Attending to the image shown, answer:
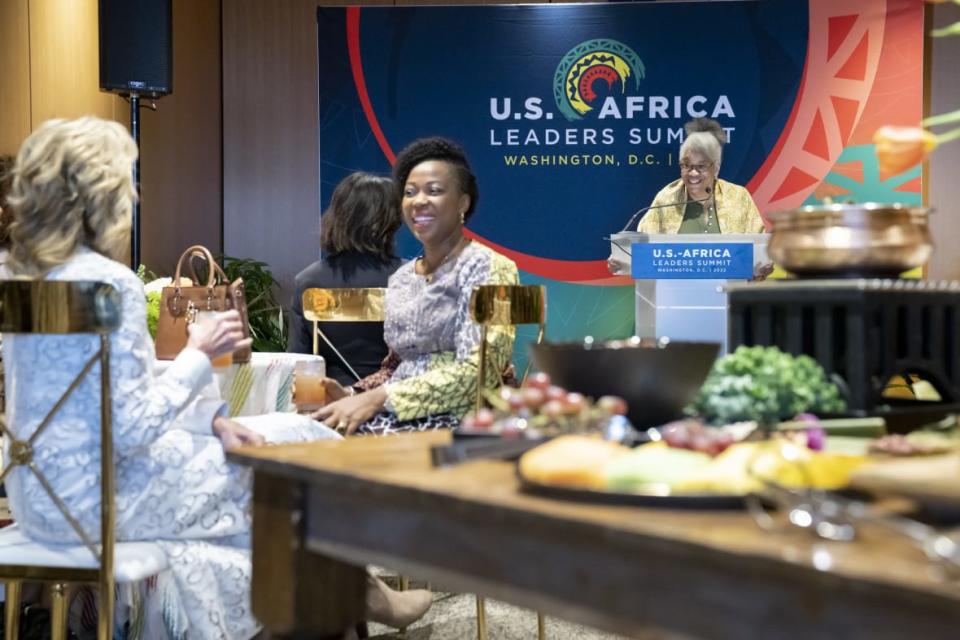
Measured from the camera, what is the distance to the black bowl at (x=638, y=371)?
4.21 ft

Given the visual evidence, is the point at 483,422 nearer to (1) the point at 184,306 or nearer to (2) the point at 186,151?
(1) the point at 184,306

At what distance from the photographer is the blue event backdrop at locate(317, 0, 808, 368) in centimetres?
707

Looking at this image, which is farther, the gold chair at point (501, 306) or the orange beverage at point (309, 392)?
the orange beverage at point (309, 392)

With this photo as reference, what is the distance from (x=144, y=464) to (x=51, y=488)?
205 millimetres

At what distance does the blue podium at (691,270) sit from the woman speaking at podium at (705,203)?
114cm

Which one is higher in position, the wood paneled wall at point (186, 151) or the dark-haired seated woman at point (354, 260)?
the wood paneled wall at point (186, 151)

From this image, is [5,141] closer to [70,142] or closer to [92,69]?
[92,69]

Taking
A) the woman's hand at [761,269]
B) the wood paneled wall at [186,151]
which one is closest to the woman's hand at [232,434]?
the woman's hand at [761,269]

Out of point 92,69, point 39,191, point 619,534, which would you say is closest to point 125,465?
point 39,191

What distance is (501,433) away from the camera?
1206mm

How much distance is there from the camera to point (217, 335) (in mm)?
2270

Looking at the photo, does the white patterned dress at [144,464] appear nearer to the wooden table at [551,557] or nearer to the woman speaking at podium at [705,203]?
the wooden table at [551,557]

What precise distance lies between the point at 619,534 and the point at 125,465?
157 cm

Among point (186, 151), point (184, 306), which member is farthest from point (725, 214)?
point (184, 306)
